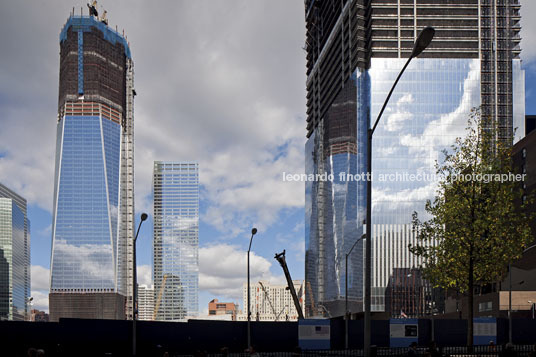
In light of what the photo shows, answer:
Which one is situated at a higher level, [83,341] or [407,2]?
[407,2]

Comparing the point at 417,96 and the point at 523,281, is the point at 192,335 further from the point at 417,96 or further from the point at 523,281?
the point at 417,96

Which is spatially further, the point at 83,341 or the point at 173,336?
the point at 173,336

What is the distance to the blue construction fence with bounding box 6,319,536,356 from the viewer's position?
116ft

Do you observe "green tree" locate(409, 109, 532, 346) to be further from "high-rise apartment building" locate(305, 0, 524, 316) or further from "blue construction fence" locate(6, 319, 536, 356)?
"high-rise apartment building" locate(305, 0, 524, 316)

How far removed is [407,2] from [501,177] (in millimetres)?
136577

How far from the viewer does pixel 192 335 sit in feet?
138

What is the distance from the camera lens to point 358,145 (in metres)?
169

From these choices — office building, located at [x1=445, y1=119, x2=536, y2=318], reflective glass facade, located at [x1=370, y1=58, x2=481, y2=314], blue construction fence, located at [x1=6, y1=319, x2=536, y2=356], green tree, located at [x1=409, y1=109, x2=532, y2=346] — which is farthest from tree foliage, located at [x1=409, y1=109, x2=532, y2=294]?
reflective glass facade, located at [x1=370, y1=58, x2=481, y2=314]

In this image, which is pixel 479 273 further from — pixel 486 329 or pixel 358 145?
pixel 358 145

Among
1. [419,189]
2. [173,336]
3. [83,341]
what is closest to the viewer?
[83,341]

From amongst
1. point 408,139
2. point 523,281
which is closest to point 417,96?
point 408,139

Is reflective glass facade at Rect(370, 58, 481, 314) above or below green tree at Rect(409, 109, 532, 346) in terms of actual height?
above

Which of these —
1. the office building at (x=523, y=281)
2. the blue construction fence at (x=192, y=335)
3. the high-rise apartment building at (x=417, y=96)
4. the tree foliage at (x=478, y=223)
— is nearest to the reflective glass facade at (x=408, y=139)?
the high-rise apartment building at (x=417, y=96)

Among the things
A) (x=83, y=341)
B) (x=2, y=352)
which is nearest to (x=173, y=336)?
(x=83, y=341)
